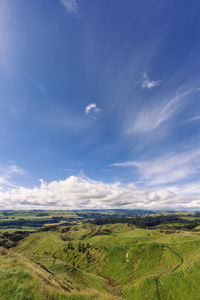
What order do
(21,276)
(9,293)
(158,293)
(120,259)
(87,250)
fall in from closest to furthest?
(9,293) → (21,276) → (158,293) → (120,259) → (87,250)

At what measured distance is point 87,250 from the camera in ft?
397

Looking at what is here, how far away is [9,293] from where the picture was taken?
58.4 feet

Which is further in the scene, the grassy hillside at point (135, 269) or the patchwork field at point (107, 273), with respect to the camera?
the grassy hillside at point (135, 269)

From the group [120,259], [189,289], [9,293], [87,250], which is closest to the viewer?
[9,293]

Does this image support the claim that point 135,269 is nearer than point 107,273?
Yes

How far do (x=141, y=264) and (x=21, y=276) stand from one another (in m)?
84.2

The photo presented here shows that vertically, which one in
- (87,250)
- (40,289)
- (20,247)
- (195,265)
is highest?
(40,289)

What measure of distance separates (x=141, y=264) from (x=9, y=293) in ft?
290

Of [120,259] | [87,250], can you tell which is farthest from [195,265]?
[87,250]

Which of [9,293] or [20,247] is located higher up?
[9,293]

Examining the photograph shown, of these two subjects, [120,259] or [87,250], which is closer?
[120,259]

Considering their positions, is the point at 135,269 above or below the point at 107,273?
above

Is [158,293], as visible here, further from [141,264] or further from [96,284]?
[141,264]

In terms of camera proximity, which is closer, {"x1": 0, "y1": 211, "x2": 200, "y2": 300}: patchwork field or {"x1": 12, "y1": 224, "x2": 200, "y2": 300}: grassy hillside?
{"x1": 0, "y1": 211, "x2": 200, "y2": 300}: patchwork field
